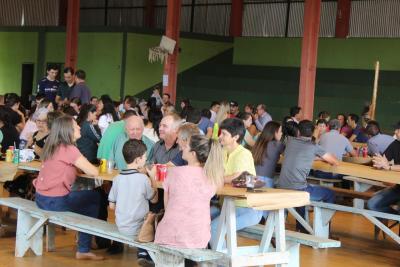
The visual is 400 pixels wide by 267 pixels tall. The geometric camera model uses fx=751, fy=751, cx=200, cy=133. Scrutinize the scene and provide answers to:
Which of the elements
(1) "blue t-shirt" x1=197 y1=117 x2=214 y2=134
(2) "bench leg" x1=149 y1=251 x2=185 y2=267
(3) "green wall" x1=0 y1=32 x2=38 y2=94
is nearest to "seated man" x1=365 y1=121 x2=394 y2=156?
(1) "blue t-shirt" x1=197 y1=117 x2=214 y2=134

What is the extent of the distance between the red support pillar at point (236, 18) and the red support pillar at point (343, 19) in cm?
336

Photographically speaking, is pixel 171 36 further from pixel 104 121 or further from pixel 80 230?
pixel 80 230

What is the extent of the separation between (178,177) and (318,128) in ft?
20.2

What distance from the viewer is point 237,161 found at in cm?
579

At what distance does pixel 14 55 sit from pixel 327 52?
9.83 metres

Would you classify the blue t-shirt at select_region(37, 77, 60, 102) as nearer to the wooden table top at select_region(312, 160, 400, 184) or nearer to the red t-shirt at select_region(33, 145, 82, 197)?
the wooden table top at select_region(312, 160, 400, 184)

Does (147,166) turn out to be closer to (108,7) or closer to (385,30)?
(385,30)

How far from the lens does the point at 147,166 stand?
19.3 feet

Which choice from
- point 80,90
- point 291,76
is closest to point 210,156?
point 80,90

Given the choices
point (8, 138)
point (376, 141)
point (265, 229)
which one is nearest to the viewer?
point (265, 229)

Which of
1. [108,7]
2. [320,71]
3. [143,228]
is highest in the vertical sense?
[108,7]

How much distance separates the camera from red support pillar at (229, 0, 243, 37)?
898 inches

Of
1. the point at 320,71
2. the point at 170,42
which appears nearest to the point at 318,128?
the point at 170,42

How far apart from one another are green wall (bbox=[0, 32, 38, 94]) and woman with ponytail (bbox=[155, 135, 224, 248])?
19024 millimetres
